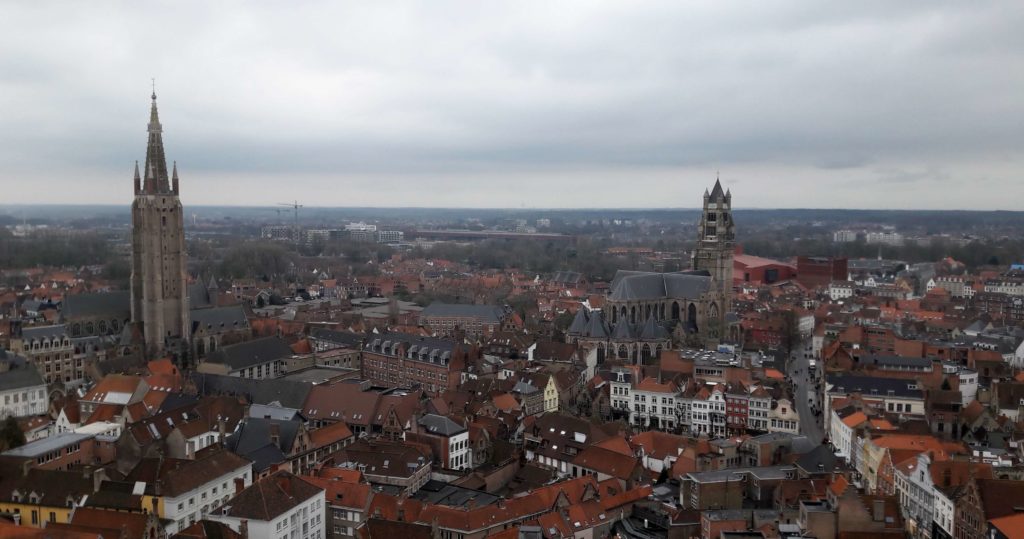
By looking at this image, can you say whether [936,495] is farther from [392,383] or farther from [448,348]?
[392,383]

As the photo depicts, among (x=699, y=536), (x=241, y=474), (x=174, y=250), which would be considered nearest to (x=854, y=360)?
(x=699, y=536)

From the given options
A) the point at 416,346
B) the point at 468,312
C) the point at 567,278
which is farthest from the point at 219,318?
the point at 567,278

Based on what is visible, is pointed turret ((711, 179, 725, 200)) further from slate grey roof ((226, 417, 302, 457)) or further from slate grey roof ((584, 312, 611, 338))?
slate grey roof ((226, 417, 302, 457))

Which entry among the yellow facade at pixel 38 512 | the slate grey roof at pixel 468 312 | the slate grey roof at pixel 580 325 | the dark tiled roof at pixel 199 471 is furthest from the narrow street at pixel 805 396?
the yellow facade at pixel 38 512

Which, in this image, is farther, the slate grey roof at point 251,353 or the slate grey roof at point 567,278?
the slate grey roof at point 567,278

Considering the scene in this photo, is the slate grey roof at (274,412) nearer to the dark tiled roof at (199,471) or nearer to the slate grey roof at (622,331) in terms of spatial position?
the dark tiled roof at (199,471)
